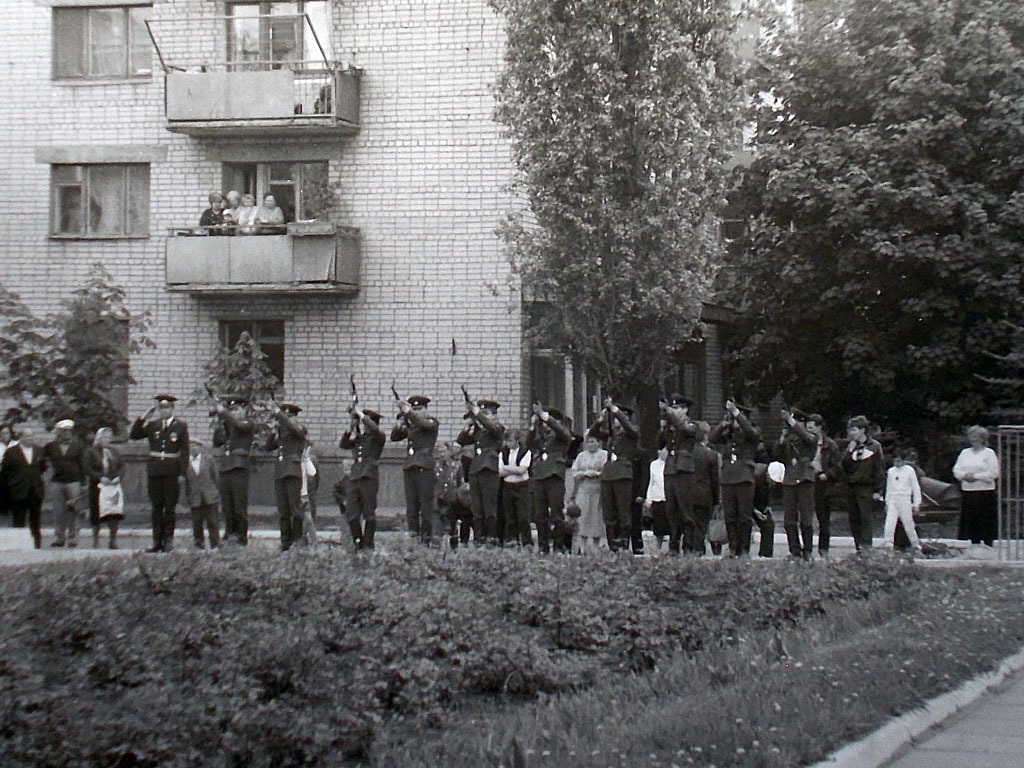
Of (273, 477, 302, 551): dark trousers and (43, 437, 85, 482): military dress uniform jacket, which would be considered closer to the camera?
(273, 477, 302, 551): dark trousers

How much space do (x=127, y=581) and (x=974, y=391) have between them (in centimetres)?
2011

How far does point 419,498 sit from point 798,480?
14.9 ft

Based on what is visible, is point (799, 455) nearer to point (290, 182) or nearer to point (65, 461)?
point (65, 461)

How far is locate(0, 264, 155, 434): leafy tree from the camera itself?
25.2 meters

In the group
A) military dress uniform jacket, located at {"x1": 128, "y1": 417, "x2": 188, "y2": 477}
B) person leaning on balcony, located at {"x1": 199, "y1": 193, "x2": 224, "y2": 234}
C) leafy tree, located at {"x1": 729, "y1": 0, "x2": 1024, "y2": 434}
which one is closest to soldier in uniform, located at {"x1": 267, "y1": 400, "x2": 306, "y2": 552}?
military dress uniform jacket, located at {"x1": 128, "y1": 417, "x2": 188, "y2": 477}

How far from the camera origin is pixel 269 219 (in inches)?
1065

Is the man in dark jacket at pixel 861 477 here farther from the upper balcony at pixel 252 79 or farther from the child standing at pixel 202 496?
the upper balcony at pixel 252 79

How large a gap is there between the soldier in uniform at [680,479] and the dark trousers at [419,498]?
114 inches

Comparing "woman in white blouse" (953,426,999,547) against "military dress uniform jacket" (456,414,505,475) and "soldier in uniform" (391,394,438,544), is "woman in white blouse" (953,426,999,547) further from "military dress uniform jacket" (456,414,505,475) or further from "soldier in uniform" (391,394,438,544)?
"soldier in uniform" (391,394,438,544)

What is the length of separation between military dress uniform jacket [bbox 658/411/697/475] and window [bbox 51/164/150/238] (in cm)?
1338

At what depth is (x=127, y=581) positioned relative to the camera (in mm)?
10070

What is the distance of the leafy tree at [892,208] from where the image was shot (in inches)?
1027

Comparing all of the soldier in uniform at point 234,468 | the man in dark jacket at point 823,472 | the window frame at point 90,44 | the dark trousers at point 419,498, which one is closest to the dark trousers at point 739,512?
the man in dark jacket at point 823,472

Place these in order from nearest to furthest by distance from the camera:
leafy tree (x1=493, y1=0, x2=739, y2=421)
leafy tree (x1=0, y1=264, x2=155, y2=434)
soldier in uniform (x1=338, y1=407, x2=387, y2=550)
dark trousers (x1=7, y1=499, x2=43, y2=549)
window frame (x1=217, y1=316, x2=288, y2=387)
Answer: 1. soldier in uniform (x1=338, y1=407, x2=387, y2=550)
2. dark trousers (x1=7, y1=499, x2=43, y2=549)
3. leafy tree (x1=493, y1=0, x2=739, y2=421)
4. leafy tree (x1=0, y1=264, x2=155, y2=434)
5. window frame (x1=217, y1=316, x2=288, y2=387)
